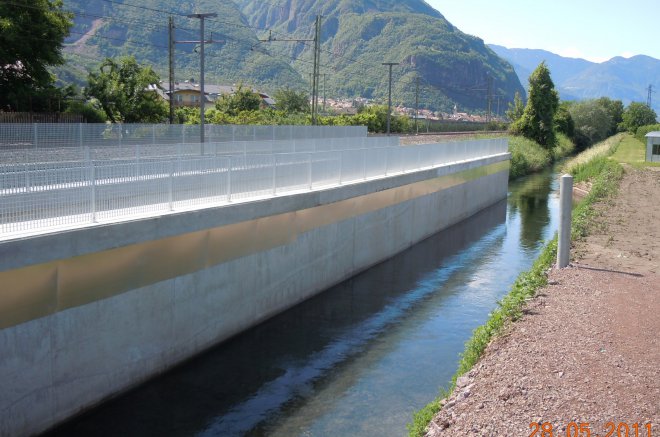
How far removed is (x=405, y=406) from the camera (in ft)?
39.4

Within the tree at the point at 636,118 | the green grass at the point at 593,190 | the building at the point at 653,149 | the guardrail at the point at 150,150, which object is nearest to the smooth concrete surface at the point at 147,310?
the guardrail at the point at 150,150

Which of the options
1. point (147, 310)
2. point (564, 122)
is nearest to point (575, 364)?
point (147, 310)

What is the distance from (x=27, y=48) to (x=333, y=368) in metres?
27.1

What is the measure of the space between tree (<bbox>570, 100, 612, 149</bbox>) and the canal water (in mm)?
88136

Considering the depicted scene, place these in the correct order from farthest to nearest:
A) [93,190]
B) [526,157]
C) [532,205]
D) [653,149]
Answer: [526,157]
[653,149]
[532,205]
[93,190]

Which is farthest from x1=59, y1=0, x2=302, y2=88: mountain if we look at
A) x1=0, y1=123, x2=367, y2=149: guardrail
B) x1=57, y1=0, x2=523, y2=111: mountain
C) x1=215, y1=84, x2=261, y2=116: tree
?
x1=0, y1=123, x2=367, y2=149: guardrail

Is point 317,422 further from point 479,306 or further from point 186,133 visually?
point 186,133

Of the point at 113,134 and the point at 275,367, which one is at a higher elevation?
the point at 113,134

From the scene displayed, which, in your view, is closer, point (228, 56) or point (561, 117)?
point (561, 117)

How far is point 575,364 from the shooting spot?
10.4 m

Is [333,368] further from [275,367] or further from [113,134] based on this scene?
[113,134]

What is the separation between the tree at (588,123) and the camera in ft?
340

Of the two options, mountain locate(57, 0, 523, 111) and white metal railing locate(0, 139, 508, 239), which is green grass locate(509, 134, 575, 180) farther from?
white metal railing locate(0, 139, 508, 239)

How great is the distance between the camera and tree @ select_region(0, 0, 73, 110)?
1272 inches
